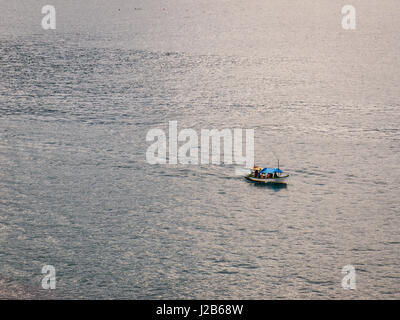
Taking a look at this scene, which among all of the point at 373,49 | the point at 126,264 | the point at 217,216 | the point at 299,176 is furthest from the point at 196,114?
the point at 373,49

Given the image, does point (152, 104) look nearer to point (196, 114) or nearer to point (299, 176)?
point (196, 114)

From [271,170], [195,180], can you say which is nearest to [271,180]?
[271,170]

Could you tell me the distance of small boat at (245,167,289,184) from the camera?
239 ft

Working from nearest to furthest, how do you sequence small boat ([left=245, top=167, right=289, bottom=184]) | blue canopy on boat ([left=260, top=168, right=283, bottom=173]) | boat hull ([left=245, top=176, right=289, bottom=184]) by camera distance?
boat hull ([left=245, top=176, right=289, bottom=184]) < small boat ([left=245, top=167, right=289, bottom=184]) < blue canopy on boat ([left=260, top=168, right=283, bottom=173])

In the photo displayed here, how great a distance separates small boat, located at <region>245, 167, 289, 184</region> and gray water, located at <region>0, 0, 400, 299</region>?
137cm

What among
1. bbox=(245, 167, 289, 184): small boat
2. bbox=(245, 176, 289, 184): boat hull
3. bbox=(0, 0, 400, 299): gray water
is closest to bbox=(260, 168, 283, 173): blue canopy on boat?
bbox=(245, 167, 289, 184): small boat

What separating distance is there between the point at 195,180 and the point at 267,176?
27.8 ft

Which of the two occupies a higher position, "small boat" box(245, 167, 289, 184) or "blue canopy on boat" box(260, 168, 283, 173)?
"blue canopy on boat" box(260, 168, 283, 173)

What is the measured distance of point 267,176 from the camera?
7325 cm

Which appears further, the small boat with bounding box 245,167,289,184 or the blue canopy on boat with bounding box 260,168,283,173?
the blue canopy on boat with bounding box 260,168,283,173

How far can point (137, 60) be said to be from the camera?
13300 centimetres

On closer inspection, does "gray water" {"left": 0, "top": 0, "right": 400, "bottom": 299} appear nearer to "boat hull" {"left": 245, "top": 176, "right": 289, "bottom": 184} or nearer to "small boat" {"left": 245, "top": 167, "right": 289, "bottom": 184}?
"boat hull" {"left": 245, "top": 176, "right": 289, "bottom": 184}

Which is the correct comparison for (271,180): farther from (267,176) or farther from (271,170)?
(271,170)
